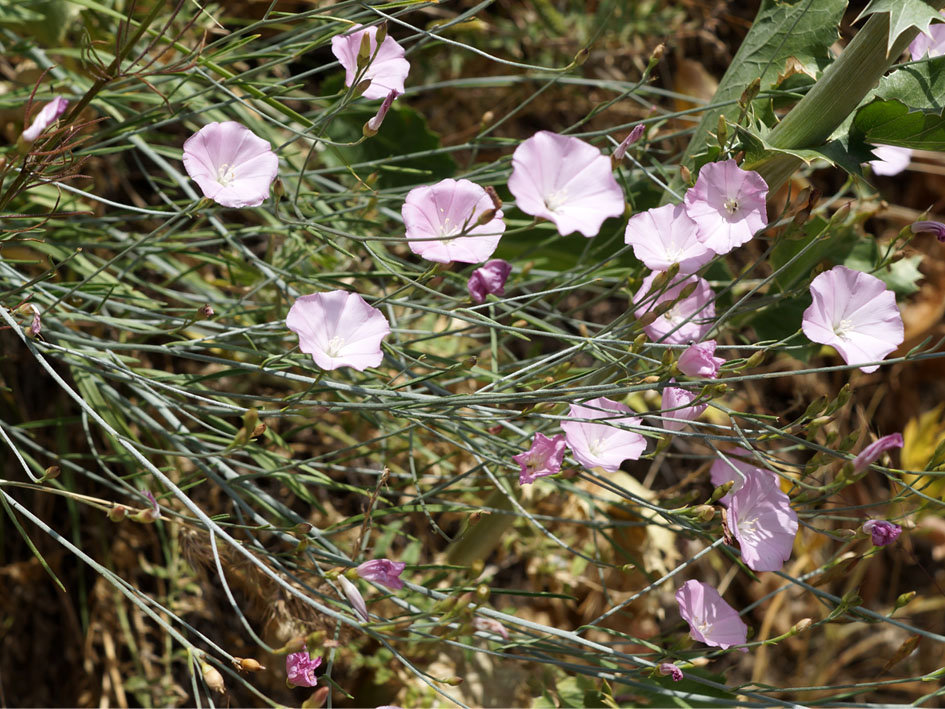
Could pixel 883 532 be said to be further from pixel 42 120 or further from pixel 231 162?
pixel 42 120

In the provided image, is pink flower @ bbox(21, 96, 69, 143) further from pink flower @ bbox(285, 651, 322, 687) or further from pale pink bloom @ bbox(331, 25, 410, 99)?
pink flower @ bbox(285, 651, 322, 687)

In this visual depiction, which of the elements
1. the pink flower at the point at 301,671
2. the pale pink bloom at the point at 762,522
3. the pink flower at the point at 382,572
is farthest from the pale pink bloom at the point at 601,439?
the pink flower at the point at 301,671

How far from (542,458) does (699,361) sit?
0.73 ft

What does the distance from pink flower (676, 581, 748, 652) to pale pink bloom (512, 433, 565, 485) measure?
0.78 ft

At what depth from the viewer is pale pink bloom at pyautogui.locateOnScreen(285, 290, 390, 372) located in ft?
2.97

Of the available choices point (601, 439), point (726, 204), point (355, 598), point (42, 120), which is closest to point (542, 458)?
point (601, 439)

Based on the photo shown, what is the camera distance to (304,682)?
0.91 metres

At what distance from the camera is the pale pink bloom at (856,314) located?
97cm

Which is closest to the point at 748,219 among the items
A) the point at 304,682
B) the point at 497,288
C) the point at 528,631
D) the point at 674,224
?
the point at 674,224

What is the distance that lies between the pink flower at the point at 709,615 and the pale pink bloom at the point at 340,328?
50 centimetres

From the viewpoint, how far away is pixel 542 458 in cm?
99

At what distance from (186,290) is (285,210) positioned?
0.30 m

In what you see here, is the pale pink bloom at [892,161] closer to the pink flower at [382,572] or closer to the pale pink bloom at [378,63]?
the pale pink bloom at [378,63]

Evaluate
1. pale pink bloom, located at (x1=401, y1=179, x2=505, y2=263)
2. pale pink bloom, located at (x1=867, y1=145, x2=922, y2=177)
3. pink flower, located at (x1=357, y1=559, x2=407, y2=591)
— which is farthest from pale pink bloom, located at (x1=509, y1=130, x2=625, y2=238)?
pale pink bloom, located at (x1=867, y1=145, x2=922, y2=177)
